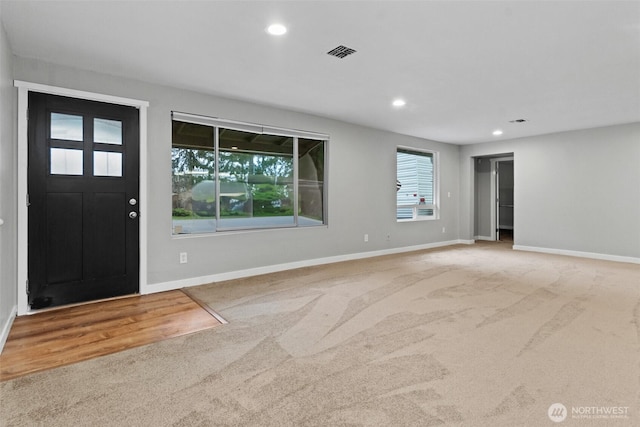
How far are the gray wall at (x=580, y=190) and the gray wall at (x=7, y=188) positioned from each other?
7.82 m

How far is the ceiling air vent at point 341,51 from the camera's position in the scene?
2867 mm

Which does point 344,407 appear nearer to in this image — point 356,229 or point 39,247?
point 39,247

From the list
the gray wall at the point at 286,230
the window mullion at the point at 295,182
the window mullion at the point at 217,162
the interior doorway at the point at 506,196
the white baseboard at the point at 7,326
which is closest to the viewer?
the white baseboard at the point at 7,326

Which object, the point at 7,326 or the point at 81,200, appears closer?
the point at 7,326

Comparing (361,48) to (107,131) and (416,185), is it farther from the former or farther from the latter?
(416,185)

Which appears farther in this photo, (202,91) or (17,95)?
(202,91)

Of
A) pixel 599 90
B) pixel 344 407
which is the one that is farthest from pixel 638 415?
pixel 599 90

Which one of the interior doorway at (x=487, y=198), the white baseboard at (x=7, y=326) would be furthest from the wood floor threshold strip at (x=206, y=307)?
the interior doorway at (x=487, y=198)

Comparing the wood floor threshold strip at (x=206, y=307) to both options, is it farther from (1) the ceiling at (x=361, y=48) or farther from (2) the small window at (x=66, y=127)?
(1) the ceiling at (x=361, y=48)

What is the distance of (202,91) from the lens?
4.00 m

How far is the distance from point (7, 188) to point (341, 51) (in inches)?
118

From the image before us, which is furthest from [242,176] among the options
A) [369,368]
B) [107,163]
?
[369,368]

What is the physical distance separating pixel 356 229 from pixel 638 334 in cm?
376

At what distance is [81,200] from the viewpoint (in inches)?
130
